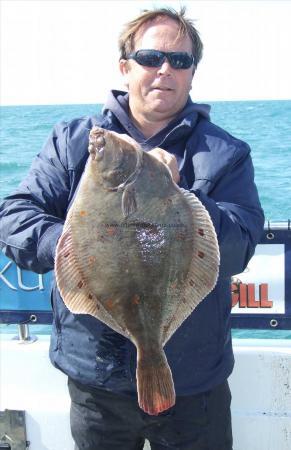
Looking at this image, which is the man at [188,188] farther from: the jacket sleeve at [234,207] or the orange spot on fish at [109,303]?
the orange spot on fish at [109,303]

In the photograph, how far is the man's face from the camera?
2545 mm

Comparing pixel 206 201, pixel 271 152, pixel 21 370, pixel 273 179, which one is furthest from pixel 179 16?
pixel 271 152

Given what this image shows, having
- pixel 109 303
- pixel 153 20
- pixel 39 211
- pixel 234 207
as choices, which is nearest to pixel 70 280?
pixel 109 303

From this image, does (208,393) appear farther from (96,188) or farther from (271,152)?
(271,152)

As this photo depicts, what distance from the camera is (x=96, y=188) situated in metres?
2.09

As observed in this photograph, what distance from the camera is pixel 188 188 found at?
2.41m

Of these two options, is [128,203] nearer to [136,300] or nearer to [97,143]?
[97,143]

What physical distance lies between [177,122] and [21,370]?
6.85 ft

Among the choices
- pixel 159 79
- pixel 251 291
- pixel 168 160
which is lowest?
pixel 251 291

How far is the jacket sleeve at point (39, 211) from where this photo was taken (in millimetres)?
2307

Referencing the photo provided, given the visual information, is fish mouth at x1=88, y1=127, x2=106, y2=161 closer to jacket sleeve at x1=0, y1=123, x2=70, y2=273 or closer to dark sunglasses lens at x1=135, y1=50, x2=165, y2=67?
jacket sleeve at x1=0, y1=123, x2=70, y2=273

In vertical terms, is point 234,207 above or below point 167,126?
below

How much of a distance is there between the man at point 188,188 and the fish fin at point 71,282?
0.28 metres

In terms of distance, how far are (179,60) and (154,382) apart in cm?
135
